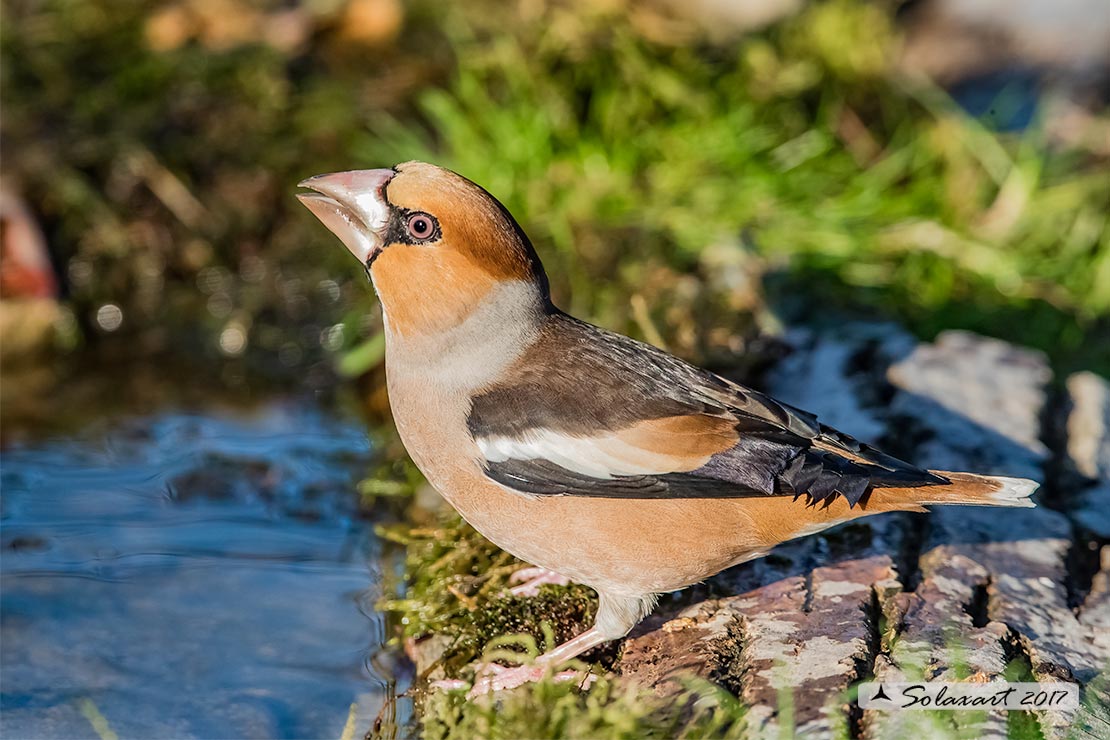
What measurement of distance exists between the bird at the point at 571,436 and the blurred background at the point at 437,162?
4.99 feet

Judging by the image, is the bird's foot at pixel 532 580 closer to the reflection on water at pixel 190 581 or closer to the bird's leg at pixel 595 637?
the bird's leg at pixel 595 637

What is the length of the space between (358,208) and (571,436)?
3.33 feet

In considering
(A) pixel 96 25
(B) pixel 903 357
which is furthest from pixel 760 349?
(A) pixel 96 25

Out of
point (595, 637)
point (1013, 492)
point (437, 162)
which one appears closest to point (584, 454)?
point (595, 637)

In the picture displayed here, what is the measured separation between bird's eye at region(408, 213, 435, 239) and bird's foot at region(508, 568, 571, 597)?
1.18 meters

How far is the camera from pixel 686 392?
12.7ft

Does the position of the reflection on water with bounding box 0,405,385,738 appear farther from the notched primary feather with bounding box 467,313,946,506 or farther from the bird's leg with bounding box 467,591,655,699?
the notched primary feather with bounding box 467,313,946,506

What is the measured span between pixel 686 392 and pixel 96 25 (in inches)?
220

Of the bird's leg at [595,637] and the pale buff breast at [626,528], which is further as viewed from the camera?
the bird's leg at [595,637]

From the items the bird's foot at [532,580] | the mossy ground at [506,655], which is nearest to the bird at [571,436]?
the mossy ground at [506,655]

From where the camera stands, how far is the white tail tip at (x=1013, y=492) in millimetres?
3695

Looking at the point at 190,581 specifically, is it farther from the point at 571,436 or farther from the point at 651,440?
the point at 651,440

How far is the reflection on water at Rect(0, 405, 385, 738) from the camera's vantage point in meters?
4.29

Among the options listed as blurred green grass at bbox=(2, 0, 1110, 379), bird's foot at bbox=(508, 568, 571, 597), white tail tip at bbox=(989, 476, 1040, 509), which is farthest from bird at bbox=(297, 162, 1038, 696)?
blurred green grass at bbox=(2, 0, 1110, 379)
